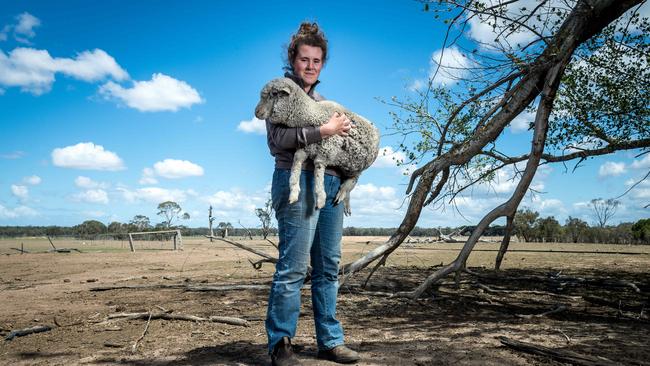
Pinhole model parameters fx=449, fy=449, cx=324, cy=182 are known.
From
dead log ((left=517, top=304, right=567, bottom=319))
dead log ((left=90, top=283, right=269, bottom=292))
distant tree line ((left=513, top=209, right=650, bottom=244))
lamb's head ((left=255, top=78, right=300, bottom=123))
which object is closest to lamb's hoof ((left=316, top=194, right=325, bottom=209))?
lamb's head ((left=255, top=78, right=300, bottom=123))

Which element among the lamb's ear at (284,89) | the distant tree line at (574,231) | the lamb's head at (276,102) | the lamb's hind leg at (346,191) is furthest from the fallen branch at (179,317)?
the distant tree line at (574,231)

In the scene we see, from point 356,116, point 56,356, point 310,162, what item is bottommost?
point 56,356

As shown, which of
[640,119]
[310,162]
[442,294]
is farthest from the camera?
[640,119]

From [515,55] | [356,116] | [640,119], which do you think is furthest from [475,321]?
[640,119]

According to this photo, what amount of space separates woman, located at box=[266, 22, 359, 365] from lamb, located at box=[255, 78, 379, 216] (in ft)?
0.24

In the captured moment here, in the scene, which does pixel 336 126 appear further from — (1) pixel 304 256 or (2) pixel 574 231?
(2) pixel 574 231

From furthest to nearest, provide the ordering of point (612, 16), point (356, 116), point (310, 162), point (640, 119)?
1. point (640, 119)
2. point (612, 16)
3. point (356, 116)
4. point (310, 162)

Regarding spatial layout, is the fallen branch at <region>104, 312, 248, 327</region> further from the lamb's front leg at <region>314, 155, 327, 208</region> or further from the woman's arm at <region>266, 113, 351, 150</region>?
the woman's arm at <region>266, 113, 351, 150</region>

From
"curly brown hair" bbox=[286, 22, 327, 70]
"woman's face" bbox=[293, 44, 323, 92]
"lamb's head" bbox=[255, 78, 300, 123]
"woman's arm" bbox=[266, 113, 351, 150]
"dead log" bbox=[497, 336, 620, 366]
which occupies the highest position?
"curly brown hair" bbox=[286, 22, 327, 70]

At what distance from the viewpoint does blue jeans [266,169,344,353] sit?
3.50 m

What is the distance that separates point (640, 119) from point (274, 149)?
947cm

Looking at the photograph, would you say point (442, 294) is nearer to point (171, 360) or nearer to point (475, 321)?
point (475, 321)

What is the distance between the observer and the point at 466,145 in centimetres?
724

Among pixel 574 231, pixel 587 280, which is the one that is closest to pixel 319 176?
pixel 587 280
